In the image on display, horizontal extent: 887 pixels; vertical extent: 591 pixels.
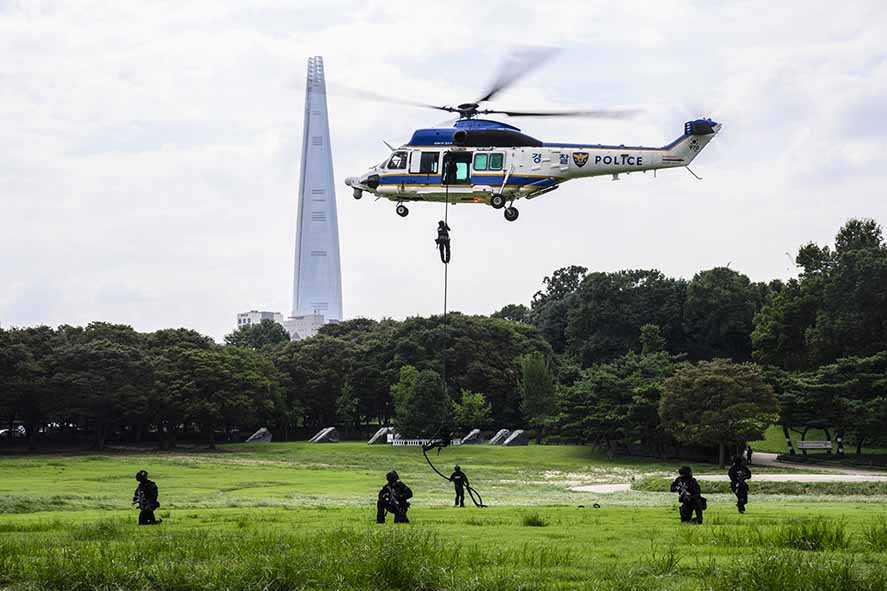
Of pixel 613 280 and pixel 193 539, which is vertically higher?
pixel 613 280

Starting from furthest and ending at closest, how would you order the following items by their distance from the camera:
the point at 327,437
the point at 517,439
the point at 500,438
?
1. the point at 327,437
2. the point at 500,438
3. the point at 517,439

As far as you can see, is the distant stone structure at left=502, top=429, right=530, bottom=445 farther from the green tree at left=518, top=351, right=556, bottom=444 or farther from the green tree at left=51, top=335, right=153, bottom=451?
the green tree at left=51, top=335, right=153, bottom=451

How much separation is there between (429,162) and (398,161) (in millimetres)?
999

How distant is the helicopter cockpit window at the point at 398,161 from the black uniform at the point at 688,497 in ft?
42.5

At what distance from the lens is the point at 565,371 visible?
330 ft

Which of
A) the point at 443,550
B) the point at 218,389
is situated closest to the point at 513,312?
the point at 218,389

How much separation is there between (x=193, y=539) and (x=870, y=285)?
237 ft

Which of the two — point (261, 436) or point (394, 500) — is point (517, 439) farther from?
point (394, 500)

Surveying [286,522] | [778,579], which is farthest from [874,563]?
[286,522]

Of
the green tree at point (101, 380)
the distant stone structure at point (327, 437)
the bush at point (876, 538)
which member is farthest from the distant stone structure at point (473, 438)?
the bush at point (876, 538)

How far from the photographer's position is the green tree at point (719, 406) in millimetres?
72562

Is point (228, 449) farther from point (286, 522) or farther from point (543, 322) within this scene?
point (286, 522)

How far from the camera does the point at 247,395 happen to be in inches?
3893

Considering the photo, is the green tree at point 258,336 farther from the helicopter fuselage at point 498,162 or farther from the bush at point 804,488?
the helicopter fuselage at point 498,162
